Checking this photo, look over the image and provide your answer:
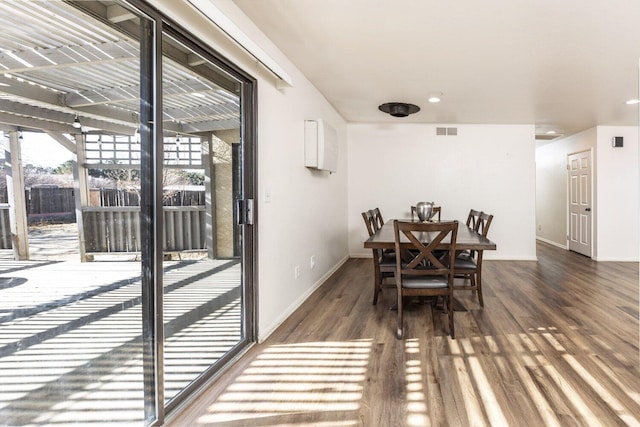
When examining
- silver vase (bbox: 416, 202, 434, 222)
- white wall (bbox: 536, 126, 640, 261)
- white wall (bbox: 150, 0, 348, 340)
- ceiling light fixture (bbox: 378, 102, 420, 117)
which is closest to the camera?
white wall (bbox: 150, 0, 348, 340)

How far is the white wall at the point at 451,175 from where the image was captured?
584 centimetres

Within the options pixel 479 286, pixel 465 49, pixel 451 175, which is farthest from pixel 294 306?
pixel 451 175

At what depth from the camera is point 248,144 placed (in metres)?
2.52

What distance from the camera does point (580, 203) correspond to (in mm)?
6379

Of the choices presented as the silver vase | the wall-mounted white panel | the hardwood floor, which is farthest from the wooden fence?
the silver vase

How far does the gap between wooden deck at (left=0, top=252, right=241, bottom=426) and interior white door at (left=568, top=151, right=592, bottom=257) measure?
6843 millimetres

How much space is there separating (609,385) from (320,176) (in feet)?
10.5

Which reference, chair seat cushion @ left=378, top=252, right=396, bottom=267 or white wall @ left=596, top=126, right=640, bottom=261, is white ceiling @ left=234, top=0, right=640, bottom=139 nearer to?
white wall @ left=596, top=126, right=640, bottom=261

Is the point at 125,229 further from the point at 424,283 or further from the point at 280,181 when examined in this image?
the point at 424,283

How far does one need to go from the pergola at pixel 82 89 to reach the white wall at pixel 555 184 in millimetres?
6822

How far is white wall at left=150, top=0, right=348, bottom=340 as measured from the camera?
221 cm

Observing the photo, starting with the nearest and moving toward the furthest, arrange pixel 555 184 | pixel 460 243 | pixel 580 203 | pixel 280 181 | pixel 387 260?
pixel 460 243 < pixel 280 181 < pixel 387 260 < pixel 580 203 < pixel 555 184

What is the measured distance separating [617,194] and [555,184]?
1.64m

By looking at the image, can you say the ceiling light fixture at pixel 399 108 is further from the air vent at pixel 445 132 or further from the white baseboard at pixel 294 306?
the white baseboard at pixel 294 306
